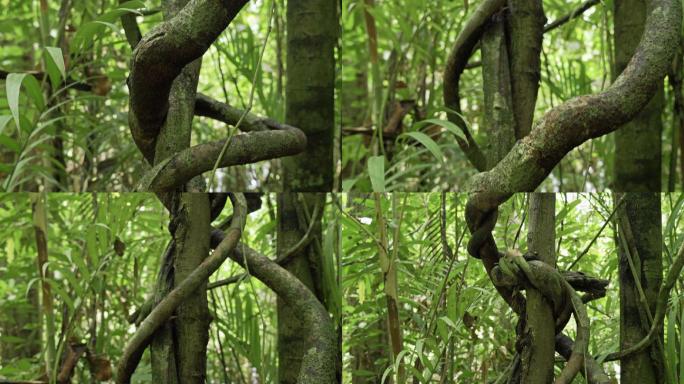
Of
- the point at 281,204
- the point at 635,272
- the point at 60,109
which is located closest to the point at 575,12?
the point at 635,272

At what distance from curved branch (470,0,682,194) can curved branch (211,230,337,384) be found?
22 cm

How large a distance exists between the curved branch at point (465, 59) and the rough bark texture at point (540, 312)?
116 mm

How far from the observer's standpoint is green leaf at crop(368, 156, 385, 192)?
2.82 ft

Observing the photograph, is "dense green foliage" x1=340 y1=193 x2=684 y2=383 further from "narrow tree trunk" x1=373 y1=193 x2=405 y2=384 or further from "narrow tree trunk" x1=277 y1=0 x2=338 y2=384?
"narrow tree trunk" x1=277 y1=0 x2=338 y2=384

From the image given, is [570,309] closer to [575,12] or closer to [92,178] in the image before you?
[575,12]

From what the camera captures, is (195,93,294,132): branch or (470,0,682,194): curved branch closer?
(470,0,682,194): curved branch

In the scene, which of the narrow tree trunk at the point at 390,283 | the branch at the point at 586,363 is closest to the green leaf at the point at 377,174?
the narrow tree trunk at the point at 390,283

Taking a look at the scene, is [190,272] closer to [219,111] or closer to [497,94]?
[219,111]

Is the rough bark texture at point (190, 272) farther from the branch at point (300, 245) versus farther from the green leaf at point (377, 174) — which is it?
the green leaf at point (377, 174)

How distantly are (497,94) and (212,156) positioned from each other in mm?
310

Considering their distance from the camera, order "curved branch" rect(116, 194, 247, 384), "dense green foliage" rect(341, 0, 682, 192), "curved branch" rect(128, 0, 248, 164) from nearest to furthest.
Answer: "curved branch" rect(128, 0, 248, 164) → "curved branch" rect(116, 194, 247, 384) → "dense green foliage" rect(341, 0, 682, 192)

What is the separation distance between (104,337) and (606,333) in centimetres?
55

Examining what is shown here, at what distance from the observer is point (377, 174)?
87cm

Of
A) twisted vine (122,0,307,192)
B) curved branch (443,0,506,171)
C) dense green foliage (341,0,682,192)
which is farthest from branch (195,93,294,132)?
dense green foliage (341,0,682,192)
